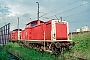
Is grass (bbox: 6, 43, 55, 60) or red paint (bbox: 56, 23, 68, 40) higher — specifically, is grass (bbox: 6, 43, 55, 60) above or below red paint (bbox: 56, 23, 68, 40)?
below

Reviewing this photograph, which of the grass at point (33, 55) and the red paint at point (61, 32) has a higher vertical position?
the red paint at point (61, 32)

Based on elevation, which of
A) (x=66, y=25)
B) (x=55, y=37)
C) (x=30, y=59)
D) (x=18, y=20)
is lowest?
(x=30, y=59)

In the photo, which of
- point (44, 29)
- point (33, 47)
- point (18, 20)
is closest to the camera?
point (44, 29)

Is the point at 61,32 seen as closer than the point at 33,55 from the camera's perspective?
No

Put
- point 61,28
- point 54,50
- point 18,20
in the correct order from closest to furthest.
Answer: point 54,50 < point 61,28 < point 18,20

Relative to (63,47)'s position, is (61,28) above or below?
above

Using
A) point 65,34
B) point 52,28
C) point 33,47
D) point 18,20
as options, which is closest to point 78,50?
point 65,34

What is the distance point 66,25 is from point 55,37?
5.18 feet

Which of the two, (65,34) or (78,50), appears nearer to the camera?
(65,34)

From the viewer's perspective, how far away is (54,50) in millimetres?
12547

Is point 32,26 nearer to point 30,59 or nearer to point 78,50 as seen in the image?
point 78,50

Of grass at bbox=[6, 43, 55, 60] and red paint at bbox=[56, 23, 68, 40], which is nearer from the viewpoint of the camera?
grass at bbox=[6, 43, 55, 60]

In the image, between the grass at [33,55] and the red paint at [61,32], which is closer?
the grass at [33,55]

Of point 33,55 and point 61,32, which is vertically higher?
point 61,32
